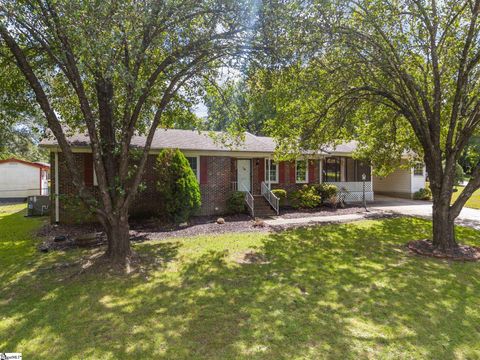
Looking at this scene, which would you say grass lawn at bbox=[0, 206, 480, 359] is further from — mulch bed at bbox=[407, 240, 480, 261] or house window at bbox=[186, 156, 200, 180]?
house window at bbox=[186, 156, 200, 180]

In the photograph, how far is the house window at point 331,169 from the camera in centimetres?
1772

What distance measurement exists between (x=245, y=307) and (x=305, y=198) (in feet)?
33.9

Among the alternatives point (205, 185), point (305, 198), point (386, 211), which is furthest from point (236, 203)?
point (386, 211)

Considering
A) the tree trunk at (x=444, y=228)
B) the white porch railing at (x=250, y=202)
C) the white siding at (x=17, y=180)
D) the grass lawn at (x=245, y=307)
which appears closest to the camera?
the grass lawn at (x=245, y=307)

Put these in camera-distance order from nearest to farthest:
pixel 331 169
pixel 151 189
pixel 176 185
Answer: pixel 176 185, pixel 151 189, pixel 331 169

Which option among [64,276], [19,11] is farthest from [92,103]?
[64,276]

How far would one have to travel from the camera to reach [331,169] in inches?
706

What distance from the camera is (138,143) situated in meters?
12.5

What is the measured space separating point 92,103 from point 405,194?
62.8 ft

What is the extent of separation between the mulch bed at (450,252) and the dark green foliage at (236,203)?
6740mm

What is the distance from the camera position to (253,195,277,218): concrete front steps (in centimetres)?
1300

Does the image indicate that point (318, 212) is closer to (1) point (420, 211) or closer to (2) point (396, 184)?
(1) point (420, 211)

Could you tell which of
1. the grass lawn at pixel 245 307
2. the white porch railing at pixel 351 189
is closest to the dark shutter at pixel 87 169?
the grass lawn at pixel 245 307

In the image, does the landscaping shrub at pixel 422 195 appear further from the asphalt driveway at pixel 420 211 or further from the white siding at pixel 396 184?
the asphalt driveway at pixel 420 211
